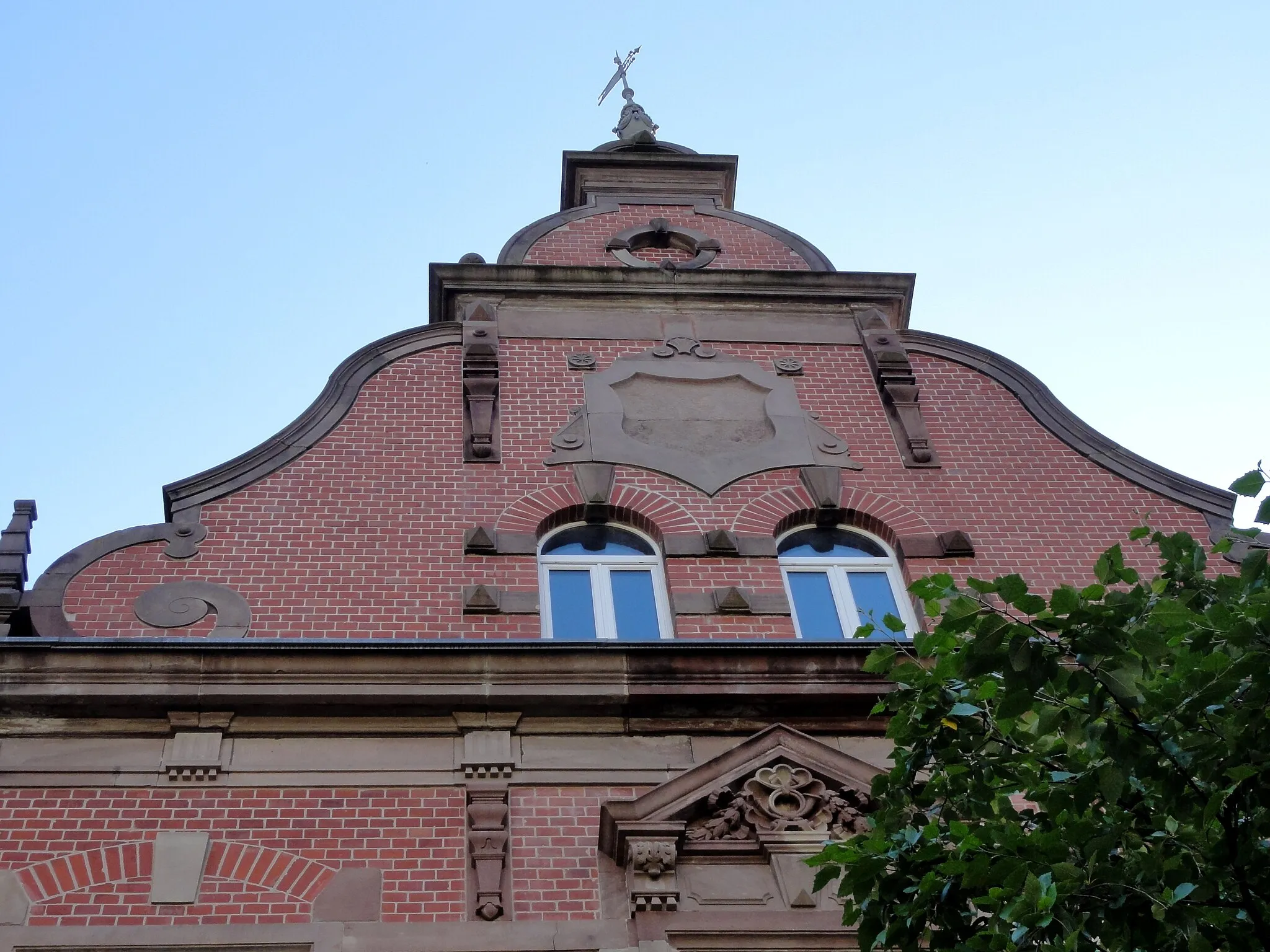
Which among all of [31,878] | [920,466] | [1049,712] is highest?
[920,466]

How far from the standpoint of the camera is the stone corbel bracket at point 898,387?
12.7m

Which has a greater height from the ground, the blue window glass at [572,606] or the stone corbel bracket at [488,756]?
the blue window glass at [572,606]

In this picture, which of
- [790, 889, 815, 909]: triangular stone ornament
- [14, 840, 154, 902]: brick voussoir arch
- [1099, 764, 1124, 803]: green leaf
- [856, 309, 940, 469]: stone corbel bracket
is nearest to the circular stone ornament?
[856, 309, 940, 469]: stone corbel bracket

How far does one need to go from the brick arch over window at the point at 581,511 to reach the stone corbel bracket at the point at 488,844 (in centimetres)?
268

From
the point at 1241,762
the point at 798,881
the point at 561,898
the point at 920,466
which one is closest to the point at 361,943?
the point at 561,898

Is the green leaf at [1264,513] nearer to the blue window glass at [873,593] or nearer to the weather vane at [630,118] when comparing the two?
the blue window glass at [873,593]

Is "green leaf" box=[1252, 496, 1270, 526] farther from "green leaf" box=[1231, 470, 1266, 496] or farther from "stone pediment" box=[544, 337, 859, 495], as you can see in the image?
"stone pediment" box=[544, 337, 859, 495]

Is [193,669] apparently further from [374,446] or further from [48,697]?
[374,446]

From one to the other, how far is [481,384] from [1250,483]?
7594 millimetres

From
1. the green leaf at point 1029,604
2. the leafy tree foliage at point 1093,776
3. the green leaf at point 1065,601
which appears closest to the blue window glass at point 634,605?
the leafy tree foliage at point 1093,776

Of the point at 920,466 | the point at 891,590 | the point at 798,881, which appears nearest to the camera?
the point at 798,881

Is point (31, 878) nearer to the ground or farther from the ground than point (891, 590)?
nearer to the ground

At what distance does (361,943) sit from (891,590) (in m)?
4.98

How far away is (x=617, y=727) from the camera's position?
9.86 meters
